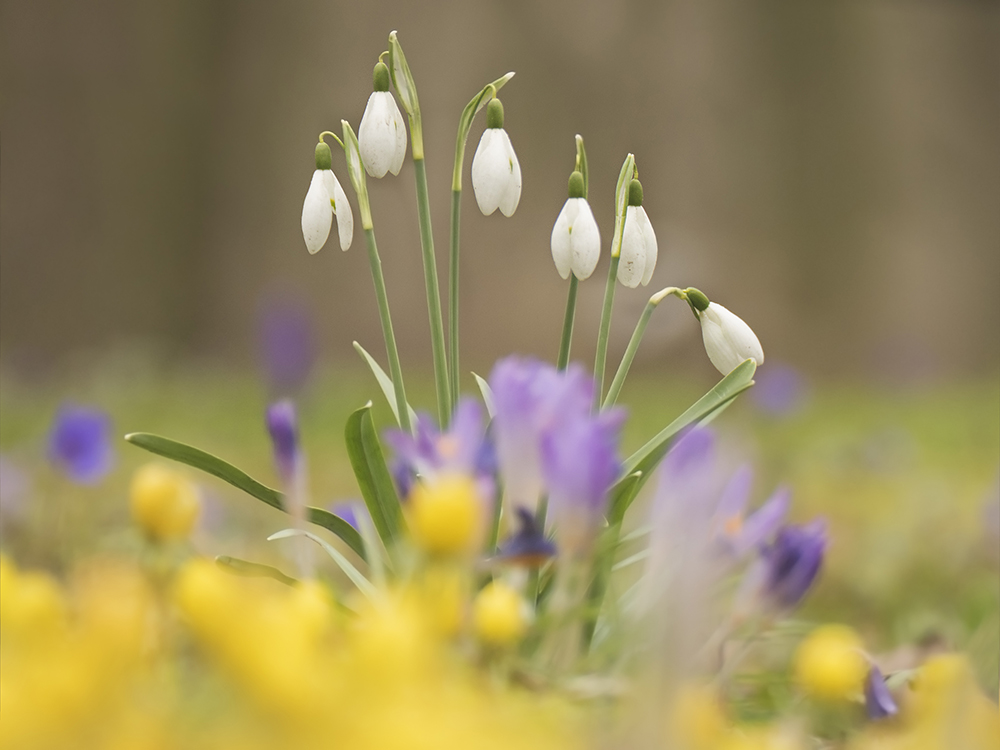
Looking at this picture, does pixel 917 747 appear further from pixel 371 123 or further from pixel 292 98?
pixel 292 98

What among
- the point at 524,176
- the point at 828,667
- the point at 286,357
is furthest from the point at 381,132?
the point at 524,176

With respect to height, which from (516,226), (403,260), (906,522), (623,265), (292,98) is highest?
(292,98)

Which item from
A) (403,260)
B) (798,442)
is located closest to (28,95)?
(403,260)

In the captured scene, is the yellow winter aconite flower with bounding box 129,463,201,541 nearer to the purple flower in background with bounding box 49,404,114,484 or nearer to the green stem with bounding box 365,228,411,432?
the green stem with bounding box 365,228,411,432

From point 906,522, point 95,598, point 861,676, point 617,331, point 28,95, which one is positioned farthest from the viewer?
point 28,95

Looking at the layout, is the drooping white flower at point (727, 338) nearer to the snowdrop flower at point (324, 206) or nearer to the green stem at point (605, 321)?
the green stem at point (605, 321)

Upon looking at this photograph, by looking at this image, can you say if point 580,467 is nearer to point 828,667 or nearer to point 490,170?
point 828,667
